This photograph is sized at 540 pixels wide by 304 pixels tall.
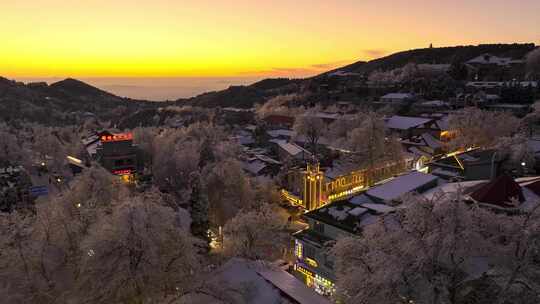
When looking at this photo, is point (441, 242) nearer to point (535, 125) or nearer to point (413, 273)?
point (413, 273)

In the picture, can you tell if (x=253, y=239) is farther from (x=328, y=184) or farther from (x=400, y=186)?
(x=328, y=184)

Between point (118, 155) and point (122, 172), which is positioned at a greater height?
point (118, 155)

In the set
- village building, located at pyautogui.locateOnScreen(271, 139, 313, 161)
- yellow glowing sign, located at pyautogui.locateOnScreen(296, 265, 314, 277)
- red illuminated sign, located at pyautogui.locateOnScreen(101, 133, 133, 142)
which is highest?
red illuminated sign, located at pyautogui.locateOnScreen(101, 133, 133, 142)

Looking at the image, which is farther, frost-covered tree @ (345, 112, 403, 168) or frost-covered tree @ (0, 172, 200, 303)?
frost-covered tree @ (345, 112, 403, 168)

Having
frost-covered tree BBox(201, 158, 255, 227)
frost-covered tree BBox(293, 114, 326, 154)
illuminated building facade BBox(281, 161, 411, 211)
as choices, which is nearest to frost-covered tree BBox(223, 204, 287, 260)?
illuminated building facade BBox(281, 161, 411, 211)

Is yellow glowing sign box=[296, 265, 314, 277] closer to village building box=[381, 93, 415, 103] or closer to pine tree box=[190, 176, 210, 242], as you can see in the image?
pine tree box=[190, 176, 210, 242]

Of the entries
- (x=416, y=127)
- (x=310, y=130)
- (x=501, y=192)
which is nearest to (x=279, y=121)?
(x=310, y=130)

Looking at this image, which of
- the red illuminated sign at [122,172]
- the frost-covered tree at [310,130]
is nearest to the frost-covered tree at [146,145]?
the red illuminated sign at [122,172]
